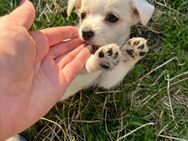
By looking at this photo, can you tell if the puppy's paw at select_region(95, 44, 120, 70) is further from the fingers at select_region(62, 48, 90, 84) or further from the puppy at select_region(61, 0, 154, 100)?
the fingers at select_region(62, 48, 90, 84)

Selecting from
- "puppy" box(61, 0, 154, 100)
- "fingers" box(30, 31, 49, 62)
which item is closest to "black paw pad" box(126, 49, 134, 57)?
"puppy" box(61, 0, 154, 100)

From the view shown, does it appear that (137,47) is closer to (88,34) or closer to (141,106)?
(88,34)

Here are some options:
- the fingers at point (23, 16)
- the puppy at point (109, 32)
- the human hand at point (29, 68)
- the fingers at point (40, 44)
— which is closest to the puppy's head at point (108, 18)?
the puppy at point (109, 32)

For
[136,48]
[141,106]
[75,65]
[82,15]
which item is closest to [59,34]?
[82,15]

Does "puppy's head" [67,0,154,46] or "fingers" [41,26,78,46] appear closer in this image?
"puppy's head" [67,0,154,46]

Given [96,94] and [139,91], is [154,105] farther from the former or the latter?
[96,94]

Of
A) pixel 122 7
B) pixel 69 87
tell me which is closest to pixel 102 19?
pixel 122 7
